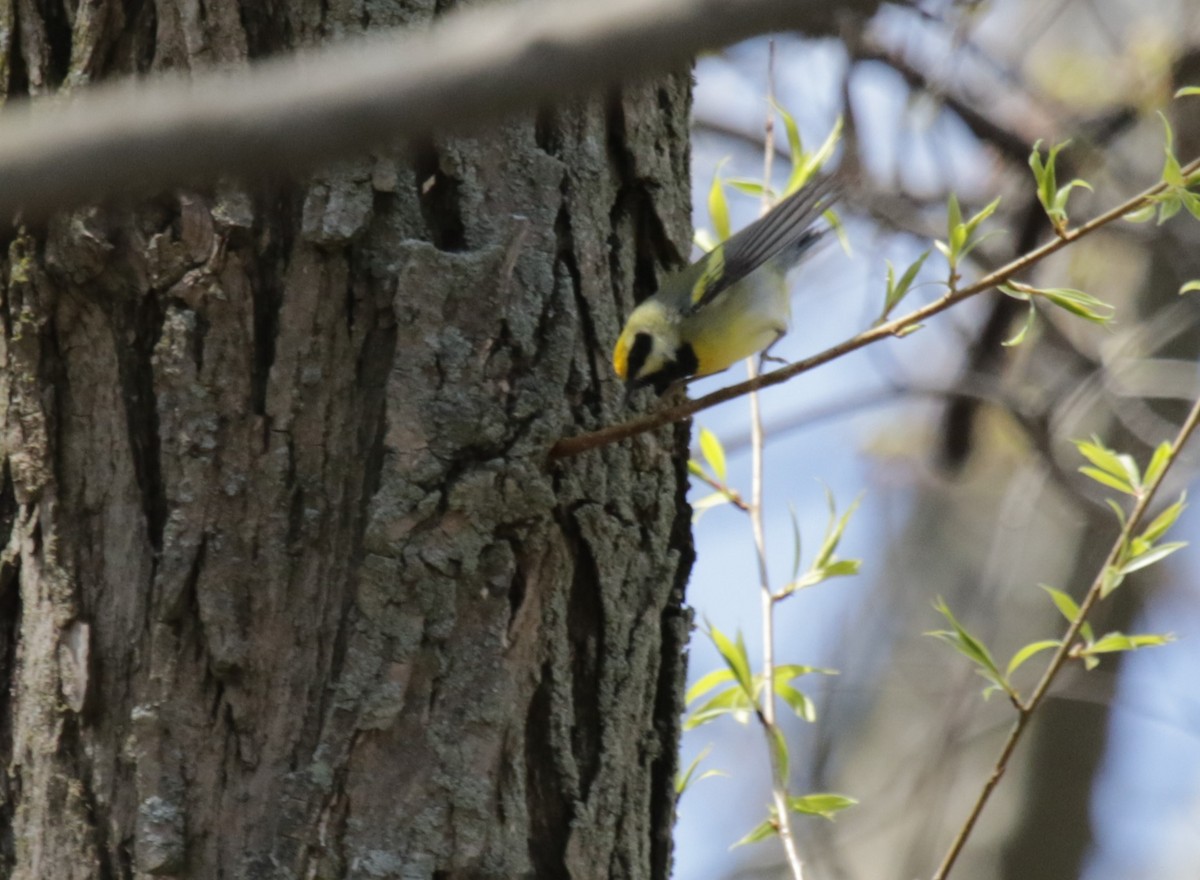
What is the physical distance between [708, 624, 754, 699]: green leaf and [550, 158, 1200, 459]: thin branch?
643 millimetres

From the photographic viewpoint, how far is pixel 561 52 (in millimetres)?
638

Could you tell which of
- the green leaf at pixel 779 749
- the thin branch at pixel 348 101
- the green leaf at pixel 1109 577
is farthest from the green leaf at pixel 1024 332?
the thin branch at pixel 348 101

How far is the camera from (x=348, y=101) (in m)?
0.62

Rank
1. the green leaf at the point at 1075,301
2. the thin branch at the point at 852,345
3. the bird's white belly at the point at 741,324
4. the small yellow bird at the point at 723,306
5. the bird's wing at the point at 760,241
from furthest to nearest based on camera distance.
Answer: the bird's white belly at the point at 741,324
the bird's wing at the point at 760,241
the small yellow bird at the point at 723,306
the green leaf at the point at 1075,301
the thin branch at the point at 852,345

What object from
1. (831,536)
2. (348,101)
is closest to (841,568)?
(831,536)

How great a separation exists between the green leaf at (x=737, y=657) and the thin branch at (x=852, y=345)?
64 centimetres

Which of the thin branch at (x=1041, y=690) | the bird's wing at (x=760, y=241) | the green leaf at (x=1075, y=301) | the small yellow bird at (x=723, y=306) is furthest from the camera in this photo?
the bird's wing at (x=760, y=241)

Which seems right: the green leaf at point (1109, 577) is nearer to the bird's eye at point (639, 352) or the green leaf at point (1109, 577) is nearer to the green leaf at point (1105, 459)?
the green leaf at point (1105, 459)

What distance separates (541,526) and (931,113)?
2921 millimetres

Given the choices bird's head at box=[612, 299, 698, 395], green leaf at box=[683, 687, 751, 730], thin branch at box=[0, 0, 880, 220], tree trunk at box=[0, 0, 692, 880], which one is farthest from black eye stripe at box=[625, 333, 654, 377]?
thin branch at box=[0, 0, 880, 220]

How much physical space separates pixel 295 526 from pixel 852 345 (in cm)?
75

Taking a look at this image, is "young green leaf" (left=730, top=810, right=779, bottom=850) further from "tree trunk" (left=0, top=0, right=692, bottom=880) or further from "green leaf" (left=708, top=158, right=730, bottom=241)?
"green leaf" (left=708, top=158, right=730, bottom=241)

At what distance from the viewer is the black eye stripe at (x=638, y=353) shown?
6.68 feet

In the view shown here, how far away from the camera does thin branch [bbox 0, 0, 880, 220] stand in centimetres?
62
